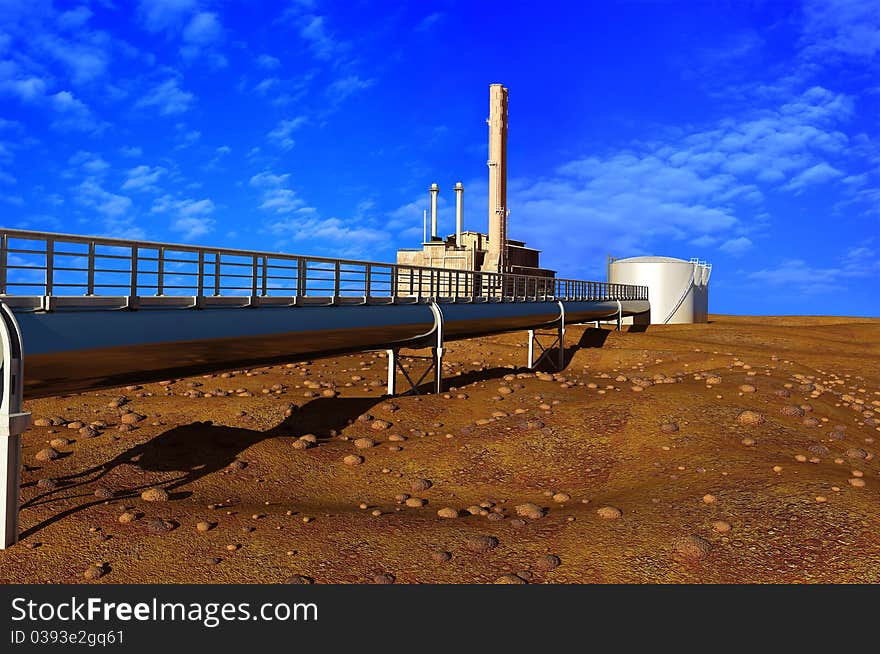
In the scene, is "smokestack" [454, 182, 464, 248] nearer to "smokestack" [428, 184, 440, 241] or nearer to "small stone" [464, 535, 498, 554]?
"smokestack" [428, 184, 440, 241]

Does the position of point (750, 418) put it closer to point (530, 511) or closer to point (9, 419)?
point (530, 511)

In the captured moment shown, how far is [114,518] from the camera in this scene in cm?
923

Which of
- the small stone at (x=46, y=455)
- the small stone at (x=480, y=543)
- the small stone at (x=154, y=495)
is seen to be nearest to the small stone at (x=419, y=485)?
the small stone at (x=480, y=543)

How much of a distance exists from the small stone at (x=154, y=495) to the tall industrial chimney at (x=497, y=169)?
36.3 meters

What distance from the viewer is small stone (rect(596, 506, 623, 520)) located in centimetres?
927

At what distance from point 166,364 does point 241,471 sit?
2.44 m

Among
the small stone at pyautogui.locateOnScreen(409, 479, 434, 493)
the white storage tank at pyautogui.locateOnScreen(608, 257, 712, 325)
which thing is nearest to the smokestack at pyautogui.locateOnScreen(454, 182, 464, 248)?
the white storage tank at pyautogui.locateOnScreen(608, 257, 712, 325)

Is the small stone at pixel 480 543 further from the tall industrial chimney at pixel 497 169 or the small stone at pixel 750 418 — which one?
the tall industrial chimney at pixel 497 169

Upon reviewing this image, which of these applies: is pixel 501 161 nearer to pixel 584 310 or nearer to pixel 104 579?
pixel 584 310

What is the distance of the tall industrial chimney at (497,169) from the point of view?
43.8m

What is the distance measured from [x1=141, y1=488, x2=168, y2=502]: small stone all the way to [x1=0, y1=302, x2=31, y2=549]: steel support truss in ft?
6.02

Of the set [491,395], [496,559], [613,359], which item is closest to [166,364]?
[496,559]

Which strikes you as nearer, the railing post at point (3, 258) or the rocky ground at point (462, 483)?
the rocky ground at point (462, 483)

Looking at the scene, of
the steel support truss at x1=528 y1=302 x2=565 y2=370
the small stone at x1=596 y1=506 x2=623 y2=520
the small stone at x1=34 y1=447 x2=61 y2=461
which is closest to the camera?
the small stone at x1=596 y1=506 x2=623 y2=520
